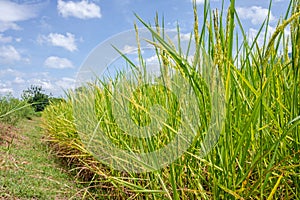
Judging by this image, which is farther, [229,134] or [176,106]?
[176,106]

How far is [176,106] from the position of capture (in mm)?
933

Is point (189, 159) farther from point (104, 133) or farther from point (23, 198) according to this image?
point (23, 198)

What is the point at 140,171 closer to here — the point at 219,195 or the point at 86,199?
the point at 219,195

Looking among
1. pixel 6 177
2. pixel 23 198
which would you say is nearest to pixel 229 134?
pixel 23 198

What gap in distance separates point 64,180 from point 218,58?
2.20 meters

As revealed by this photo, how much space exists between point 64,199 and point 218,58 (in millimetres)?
1743

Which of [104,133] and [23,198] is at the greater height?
[104,133]

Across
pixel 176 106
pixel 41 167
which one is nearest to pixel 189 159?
pixel 176 106

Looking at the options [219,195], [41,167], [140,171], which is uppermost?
[219,195]

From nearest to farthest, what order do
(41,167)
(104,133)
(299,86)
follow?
(299,86) → (104,133) → (41,167)

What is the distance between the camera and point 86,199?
196 cm

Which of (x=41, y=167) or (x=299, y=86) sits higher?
(x=299, y=86)

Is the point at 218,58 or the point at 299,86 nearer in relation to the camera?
the point at 218,58

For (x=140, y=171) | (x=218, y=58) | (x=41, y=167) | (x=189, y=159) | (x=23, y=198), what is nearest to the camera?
(x=218, y=58)
